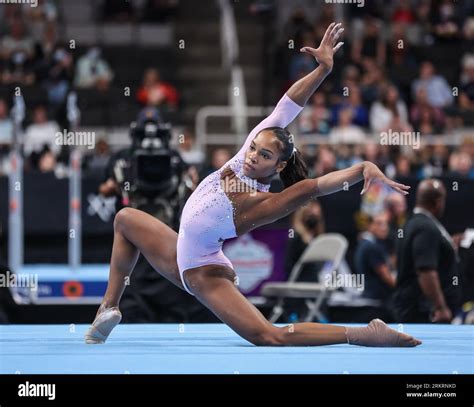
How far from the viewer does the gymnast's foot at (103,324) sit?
6.49 meters

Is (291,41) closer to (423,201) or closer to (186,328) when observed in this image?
(423,201)

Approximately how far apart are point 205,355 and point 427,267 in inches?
99.7

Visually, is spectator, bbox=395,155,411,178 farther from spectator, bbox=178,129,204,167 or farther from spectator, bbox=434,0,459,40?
spectator, bbox=434,0,459,40

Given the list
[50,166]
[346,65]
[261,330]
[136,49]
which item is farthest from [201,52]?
[261,330]

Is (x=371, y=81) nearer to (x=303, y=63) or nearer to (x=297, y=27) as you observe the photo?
(x=303, y=63)

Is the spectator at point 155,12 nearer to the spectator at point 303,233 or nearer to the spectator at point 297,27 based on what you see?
the spectator at point 297,27

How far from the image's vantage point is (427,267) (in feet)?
27.1

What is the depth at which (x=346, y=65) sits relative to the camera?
15617 millimetres

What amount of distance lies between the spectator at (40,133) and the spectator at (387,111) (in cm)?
398

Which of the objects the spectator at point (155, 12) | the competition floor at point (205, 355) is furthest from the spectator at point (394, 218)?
the spectator at point (155, 12)

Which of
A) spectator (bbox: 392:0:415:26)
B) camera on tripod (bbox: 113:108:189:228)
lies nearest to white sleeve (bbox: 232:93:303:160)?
camera on tripod (bbox: 113:108:189:228)

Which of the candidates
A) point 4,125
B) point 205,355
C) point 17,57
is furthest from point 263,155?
point 17,57

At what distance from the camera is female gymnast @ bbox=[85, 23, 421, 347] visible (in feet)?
20.2
